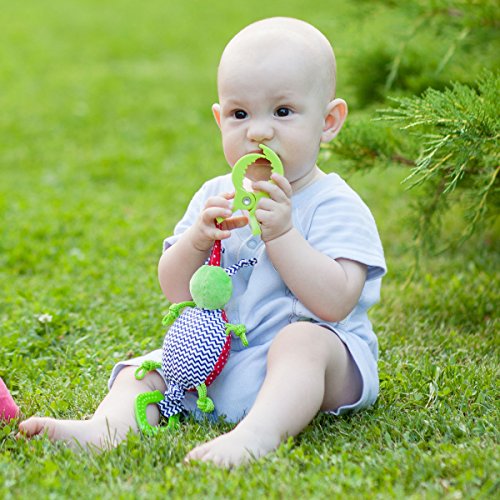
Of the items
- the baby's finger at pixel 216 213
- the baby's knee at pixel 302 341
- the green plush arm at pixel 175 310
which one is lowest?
the green plush arm at pixel 175 310

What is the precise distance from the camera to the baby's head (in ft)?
8.03

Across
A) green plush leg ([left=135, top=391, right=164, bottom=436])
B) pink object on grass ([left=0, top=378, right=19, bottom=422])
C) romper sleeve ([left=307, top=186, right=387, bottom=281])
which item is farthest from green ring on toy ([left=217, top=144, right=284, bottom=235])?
pink object on grass ([left=0, top=378, right=19, bottom=422])

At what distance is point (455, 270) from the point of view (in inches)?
165

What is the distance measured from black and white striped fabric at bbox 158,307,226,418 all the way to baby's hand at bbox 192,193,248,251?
0.20 metres

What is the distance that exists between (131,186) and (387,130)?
2791 mm

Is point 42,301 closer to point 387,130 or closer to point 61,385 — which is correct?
point 61,385

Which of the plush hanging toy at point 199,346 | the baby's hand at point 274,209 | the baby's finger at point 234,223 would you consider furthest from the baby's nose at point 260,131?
the plush hanging toy at point 199,346

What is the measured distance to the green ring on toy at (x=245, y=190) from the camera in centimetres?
243

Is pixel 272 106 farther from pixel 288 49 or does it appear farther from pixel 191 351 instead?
pixel 191 351

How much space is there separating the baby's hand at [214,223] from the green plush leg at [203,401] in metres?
0.41

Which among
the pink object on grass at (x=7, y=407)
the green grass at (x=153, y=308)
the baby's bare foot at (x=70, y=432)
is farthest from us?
the pink object on grass at (x=7, y=407)

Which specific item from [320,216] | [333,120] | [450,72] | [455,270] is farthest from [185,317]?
[450,72]

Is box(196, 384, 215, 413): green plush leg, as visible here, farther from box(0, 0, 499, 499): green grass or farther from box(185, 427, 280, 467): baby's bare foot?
box(185, 427, 280, 467): baby's bare foot

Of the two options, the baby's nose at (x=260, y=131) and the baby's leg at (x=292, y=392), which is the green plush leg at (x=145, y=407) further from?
the baby's nose at (x=260, y=131)
